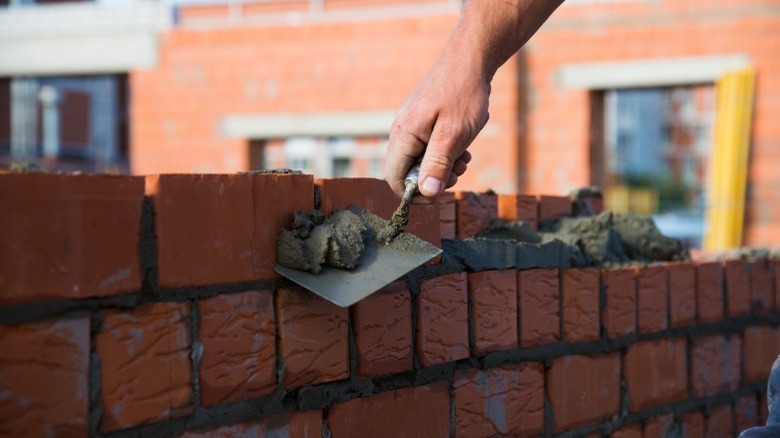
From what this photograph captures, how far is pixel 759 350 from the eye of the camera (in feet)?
9.78

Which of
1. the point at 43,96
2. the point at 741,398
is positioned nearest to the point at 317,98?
the point at 741,398

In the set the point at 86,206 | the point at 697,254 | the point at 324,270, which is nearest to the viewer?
the point at 86,206

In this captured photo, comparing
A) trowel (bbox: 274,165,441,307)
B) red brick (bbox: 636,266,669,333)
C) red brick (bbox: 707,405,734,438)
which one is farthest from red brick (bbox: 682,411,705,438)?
trowel (bbox: 274,165,441,307)

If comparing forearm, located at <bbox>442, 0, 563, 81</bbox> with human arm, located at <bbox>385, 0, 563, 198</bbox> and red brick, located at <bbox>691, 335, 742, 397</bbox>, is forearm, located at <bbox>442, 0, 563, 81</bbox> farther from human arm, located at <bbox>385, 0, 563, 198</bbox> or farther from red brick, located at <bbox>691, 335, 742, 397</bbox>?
red brick, located at <bbox>691, 335, 742, 397</bbox>

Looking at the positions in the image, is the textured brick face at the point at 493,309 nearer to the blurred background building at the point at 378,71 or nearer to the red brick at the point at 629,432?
the red brick at the point at 629,432

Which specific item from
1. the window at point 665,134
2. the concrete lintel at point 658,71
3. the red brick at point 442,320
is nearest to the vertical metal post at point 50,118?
the concrete lintel at point 658,71

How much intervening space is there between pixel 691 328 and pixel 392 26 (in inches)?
348

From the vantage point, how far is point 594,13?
10.3 meters

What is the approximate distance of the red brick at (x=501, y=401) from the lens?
2029 millimetres

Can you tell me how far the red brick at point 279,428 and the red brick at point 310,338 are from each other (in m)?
0.07

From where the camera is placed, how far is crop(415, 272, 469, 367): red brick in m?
1.91

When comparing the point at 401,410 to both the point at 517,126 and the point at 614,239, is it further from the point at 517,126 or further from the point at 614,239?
the point at 517,126

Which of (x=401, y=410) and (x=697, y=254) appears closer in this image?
(x=401, y=410)

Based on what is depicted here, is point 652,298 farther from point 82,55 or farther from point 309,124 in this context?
point 82,55
